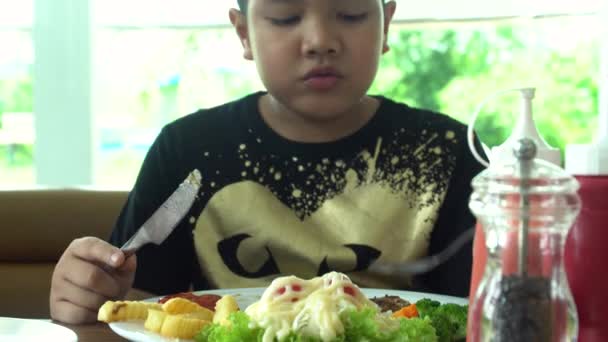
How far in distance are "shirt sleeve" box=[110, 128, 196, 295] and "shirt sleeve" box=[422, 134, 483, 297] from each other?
42cm

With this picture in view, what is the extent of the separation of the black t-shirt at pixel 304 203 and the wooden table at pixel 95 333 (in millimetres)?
413

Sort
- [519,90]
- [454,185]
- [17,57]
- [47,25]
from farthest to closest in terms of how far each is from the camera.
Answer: [17,57] < [47,25] < [454,185] < [519,90]

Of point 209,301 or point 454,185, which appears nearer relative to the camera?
point 209,301

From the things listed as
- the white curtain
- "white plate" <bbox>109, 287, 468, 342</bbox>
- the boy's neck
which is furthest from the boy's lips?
the white curtain

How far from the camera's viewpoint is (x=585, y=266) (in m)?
0.66

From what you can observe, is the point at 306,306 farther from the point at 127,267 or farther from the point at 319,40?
the point at 319,40

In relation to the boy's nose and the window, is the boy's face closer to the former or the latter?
the boy's nose

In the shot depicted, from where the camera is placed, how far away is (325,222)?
4.95 ft

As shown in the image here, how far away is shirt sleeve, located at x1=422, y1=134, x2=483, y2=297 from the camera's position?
1478 millimetres

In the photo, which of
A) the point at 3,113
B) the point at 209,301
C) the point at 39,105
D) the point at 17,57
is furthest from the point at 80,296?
the point at 3,113

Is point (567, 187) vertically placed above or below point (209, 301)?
above

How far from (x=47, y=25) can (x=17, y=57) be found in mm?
525

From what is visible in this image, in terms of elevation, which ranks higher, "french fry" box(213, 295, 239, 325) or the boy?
the boy

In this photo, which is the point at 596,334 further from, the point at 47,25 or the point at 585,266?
the point at 47,25
